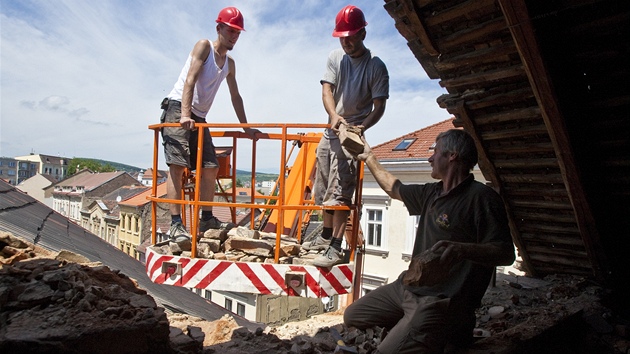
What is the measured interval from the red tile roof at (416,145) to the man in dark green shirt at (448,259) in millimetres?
10818

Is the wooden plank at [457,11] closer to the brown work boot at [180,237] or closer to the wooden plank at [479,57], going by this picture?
the wooden plank at [479,57]

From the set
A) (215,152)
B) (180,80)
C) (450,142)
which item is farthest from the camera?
(215,152)

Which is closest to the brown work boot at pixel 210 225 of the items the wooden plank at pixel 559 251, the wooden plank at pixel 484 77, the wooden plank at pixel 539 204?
the wooden plank at pixel 484 77

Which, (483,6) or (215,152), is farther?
(215,152)

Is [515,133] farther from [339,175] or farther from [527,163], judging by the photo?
[339,175]

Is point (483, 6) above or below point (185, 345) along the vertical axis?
above

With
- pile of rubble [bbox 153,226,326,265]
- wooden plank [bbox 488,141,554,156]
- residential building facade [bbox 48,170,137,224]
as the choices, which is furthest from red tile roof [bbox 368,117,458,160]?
residential building facade [bbox 48,170,137,224]

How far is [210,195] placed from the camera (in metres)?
4.64

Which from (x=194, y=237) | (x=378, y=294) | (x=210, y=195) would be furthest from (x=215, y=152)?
(x=378, y=294)

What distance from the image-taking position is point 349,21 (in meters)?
3.99

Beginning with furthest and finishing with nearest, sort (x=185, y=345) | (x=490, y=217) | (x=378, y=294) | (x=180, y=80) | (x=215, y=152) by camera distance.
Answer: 1. (x=215, y=152)
2. (x=180, y=80)
3. (x=378, y=294)
4. (x=490, y=217)
5. (x=185, y=345)

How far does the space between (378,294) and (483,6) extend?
8.64 ft

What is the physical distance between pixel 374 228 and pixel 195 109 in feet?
40.3

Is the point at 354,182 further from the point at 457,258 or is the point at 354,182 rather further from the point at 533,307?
the point at 533,307
